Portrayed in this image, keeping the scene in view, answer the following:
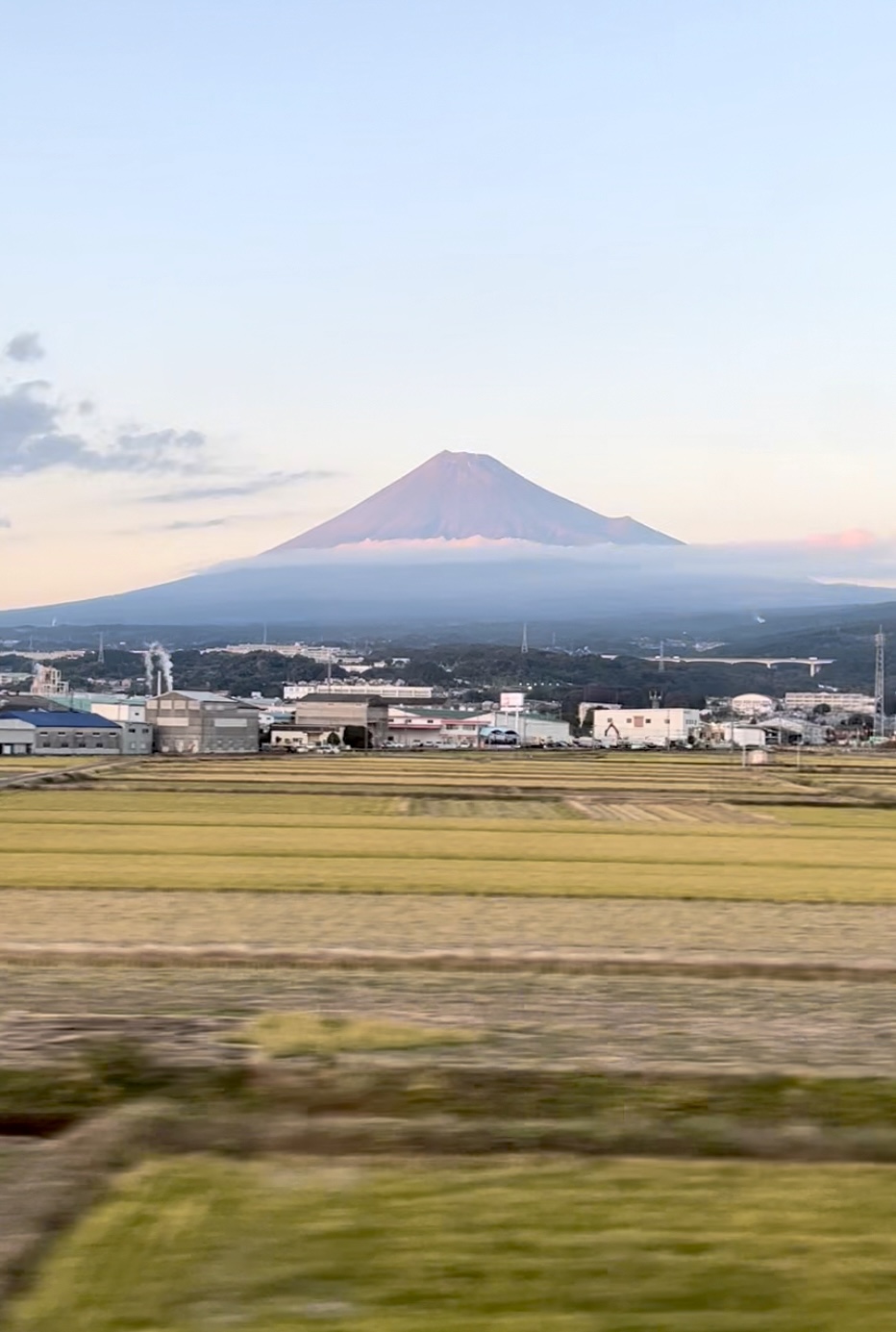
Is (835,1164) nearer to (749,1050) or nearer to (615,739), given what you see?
(749,1050)

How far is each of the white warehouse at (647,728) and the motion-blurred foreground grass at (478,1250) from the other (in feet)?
209

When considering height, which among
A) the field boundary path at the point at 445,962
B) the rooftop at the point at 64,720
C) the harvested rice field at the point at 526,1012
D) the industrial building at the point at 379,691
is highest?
the industrial building at the point at 379,691

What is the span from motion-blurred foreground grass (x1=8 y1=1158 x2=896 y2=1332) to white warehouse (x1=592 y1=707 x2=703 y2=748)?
6377cm

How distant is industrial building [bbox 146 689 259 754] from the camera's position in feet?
168

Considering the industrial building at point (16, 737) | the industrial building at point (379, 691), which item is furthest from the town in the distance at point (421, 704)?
the industrial building at point (379, 691)

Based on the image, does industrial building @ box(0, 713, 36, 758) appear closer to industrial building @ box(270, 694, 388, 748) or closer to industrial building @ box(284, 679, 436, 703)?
industrial building @ box(270, 694, 388, 748)

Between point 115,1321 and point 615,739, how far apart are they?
67.0 metres

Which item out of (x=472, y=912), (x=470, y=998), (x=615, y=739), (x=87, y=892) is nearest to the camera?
(x=470, y=998)

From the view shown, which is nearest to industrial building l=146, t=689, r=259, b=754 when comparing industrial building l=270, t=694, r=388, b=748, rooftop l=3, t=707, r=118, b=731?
rooftop l=3, t=707, r=118, b=731

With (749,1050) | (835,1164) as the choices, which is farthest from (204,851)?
(835,1164)

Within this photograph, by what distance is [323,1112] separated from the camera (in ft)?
13.7

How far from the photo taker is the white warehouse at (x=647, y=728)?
224 ft

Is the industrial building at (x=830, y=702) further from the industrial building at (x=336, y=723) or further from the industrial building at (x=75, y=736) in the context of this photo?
the industrial building at (x=75, y=736)

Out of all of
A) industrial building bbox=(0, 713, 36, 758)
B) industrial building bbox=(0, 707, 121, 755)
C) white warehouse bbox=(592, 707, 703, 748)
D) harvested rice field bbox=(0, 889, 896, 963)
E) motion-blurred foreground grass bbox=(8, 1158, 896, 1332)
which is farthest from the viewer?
white warehouse bbox=(592, 707, 703, 748)
